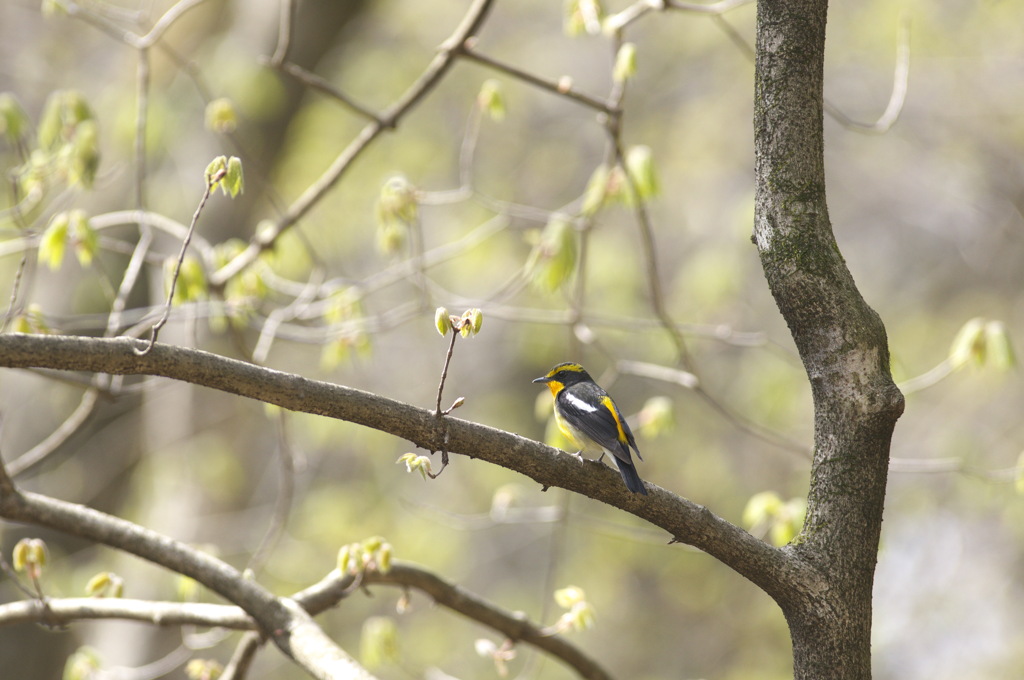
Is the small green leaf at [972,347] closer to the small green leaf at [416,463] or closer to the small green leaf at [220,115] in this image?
the small green leaf at [416,463]

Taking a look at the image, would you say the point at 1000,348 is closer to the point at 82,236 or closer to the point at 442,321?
the point at 442,321

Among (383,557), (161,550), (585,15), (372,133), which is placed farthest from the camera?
(372,133)

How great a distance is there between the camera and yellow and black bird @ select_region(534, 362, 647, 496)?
283cm

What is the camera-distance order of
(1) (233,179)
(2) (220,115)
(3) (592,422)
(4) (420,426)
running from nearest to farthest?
1. (4) (420,426)
2. (1) (233,179)
3. (3) (592,422)
4. (2) (220,115)

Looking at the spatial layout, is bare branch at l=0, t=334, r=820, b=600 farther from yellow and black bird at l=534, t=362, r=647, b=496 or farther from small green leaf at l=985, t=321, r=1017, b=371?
small green leaf at l=985, t=321, r=1017, b=371

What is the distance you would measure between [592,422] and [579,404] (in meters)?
0.23

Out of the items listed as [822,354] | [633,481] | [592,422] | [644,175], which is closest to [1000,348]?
[644,175]

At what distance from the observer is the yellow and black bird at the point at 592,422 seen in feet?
9.30

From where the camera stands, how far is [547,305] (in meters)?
9.59

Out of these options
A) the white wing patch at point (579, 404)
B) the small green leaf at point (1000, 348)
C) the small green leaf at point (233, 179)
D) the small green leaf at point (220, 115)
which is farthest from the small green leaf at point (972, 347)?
the small green leaf at point (220, 115)

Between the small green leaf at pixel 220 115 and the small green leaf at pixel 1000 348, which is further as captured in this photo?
the small green leaf at pixel 220 115

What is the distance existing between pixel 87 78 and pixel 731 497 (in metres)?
7.86

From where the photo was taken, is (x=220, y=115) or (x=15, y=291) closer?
(x=15, y=291)

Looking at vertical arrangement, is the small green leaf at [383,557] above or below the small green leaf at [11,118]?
below
